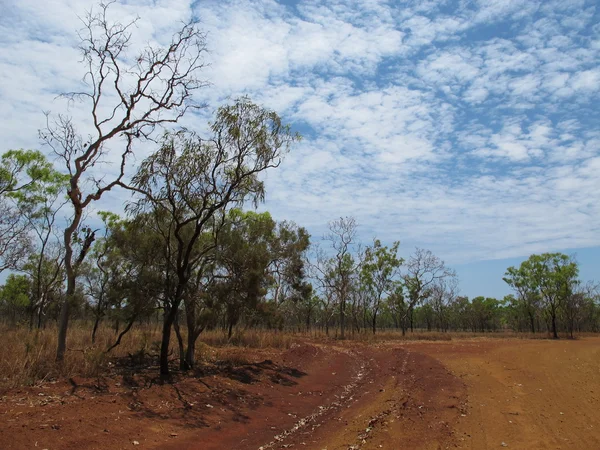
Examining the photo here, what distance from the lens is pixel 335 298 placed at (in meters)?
37.7

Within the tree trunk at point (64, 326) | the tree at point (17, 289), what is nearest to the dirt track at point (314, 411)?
the tree trunk at point (64, 326)

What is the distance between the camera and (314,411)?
34.3ft

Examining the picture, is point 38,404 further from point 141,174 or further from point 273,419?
point 141,174

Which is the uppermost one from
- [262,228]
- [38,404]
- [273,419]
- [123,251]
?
[262,228]

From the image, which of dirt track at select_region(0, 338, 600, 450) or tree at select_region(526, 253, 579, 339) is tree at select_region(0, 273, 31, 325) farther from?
tree at select_region(526, 253, 579, 339)

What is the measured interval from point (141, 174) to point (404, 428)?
931 centimetres

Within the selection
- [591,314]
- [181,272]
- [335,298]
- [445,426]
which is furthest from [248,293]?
[591,314]

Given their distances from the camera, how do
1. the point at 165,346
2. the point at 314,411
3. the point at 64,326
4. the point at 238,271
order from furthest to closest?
1. the point at 238,271
2. the point at 165,346
3. the point at 64,326
4. the point at 314,411

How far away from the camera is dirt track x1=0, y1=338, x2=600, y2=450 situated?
718cm

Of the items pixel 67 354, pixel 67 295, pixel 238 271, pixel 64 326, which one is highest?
pixel 238 271

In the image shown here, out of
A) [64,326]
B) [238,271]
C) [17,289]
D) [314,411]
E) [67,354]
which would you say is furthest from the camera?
[17,289]

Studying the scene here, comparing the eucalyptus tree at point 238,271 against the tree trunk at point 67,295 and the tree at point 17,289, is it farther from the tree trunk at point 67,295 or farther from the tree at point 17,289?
the tree at point 17,289

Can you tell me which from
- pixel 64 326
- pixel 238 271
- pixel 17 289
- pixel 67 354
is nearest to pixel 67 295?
pixel 64 326

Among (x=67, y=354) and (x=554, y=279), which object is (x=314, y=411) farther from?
(x=554, y=279)
